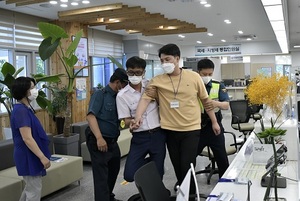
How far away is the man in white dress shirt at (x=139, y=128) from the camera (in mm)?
2508

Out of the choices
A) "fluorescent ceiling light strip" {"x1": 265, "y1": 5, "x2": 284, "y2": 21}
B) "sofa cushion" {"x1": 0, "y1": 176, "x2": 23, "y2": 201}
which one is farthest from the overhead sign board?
"sofa cushion" {"x1": 0, "y1": 176, "x2": 23, "y2": 201}

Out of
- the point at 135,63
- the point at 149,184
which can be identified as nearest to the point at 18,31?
the point at 135,63

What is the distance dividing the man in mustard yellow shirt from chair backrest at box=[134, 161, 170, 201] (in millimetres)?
579

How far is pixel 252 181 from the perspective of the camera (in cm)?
200

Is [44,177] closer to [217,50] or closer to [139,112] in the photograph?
[139,112]

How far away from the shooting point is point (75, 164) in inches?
157

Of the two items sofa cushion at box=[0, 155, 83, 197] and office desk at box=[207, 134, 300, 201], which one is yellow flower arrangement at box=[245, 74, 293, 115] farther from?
sofa cushion at box=[0, 155, 83, 197]

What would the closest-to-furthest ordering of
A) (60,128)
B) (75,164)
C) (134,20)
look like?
(75,164)
(60,128)
(134,20)

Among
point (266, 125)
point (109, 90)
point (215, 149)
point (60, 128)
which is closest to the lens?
point (266, 125)

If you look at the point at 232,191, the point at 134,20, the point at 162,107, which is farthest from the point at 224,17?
the point at 232,191

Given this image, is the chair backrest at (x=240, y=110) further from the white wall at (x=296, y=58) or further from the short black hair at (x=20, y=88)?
the white wall at (x=296, y=58)

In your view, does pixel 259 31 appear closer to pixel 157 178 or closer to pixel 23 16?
pixel 23 16

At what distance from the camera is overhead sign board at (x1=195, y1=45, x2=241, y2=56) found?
558 inches

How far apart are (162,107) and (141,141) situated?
0.32 meters
